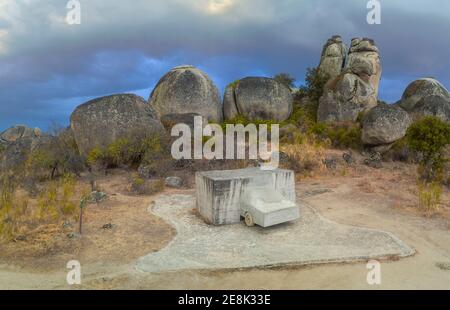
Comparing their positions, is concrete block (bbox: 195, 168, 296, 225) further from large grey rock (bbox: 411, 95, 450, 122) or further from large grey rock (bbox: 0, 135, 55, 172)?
large grey rock (bbox: 411, 95, 450, 122)

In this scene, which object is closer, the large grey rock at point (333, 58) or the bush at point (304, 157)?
the bush at point (304, 157)

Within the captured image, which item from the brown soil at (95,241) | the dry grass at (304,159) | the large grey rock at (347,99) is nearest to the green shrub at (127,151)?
the brown soil at (95,241)

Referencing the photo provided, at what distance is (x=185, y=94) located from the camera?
648 inches

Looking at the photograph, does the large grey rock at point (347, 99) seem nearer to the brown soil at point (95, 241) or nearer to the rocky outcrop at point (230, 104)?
the rocky outcrop at point (230, 104)

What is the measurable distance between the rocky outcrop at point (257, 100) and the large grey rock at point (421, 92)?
588cm

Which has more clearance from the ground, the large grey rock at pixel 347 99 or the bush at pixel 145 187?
the large grey rock at pixel 347 99

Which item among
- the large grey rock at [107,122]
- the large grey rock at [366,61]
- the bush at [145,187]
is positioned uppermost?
the large grey rock at [366,61]

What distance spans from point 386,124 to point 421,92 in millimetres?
6604

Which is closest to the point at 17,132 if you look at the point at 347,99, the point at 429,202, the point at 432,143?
the point at 347,99

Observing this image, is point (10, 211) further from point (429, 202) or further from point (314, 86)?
point (314, 86)

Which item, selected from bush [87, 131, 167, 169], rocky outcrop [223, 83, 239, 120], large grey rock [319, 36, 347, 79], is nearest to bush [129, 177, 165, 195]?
bush [87, 131, 167, 169]

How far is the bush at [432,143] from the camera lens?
10.9 metres
